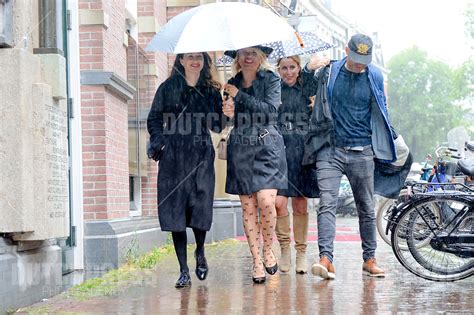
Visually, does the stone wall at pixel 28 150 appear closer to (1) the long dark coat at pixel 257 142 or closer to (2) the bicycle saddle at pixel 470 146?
(1) the long dark coat at pixel 257 142

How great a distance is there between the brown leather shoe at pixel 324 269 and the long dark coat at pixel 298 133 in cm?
88

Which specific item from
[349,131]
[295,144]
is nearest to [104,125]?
[295,144]

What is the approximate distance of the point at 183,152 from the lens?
744 cm

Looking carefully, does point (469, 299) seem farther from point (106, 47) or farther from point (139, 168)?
point (139, 168)

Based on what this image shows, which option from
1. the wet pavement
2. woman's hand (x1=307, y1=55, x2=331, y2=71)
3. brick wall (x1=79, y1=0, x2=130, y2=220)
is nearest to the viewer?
the wet pavement

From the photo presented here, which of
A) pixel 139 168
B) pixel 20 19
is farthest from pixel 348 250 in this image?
pixel 20 19

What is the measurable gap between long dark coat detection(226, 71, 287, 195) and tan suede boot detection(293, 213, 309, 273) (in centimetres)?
111

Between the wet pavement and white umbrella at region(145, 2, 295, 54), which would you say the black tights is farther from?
white umbrella at region(145, 2, 295, 54)

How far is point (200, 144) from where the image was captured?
24.5 feet

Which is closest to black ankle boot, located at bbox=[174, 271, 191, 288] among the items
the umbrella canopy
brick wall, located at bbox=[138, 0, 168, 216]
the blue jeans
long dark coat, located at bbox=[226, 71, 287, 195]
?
long dark coat, located at bbox=[226, 71, 287, 195]

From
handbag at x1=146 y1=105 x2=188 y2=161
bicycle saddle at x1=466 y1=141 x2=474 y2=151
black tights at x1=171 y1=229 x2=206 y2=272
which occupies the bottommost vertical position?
black tights at x1=171 y1=229 x2=206 y2=272

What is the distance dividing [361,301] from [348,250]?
516 centimetres

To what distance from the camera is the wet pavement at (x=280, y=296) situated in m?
6.08

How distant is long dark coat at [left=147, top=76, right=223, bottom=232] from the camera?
7.43m
